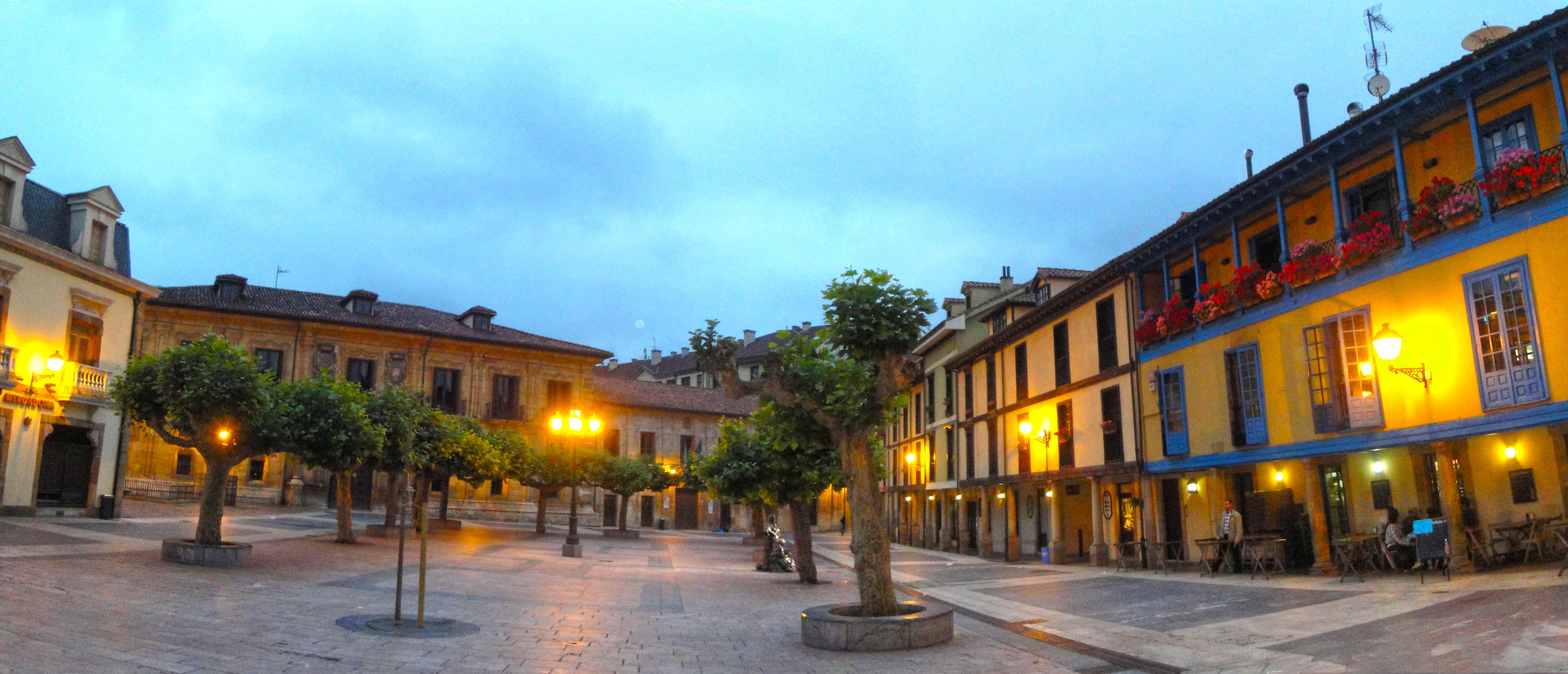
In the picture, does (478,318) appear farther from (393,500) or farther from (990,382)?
(990,382)

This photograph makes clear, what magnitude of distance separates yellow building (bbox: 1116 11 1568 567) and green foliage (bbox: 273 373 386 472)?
1832cm

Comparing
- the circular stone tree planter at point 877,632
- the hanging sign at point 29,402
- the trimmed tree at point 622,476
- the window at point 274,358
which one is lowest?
the circular stone tree planter at point 877,632

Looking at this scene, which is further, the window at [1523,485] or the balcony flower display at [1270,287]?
the balcony flower display at [1270,287]

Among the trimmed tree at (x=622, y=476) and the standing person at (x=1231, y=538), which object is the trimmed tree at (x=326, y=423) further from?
the trimmed tree at (x=622, y=476)

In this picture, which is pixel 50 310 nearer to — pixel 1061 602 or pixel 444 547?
pixel 444 547

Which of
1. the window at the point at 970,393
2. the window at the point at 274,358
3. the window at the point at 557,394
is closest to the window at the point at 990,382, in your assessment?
the window at the point at 970,393

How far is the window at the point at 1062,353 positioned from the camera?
87.9 ft

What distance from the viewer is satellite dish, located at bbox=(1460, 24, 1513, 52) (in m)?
15.3

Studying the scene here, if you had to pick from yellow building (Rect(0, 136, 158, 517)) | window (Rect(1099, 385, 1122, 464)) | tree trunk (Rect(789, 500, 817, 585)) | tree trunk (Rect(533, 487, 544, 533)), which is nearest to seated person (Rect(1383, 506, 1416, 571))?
window (Rect(1099, 385, 1122, 464))

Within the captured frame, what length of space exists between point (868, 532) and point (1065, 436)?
55.7ft

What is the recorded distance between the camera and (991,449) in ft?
108

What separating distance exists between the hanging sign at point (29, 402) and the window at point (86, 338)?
1.32 meters

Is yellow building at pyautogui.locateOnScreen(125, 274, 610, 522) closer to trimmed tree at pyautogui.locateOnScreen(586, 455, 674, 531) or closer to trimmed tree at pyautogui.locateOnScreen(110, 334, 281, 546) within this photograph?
trimmed tree at pyautogui.locateOnScreen(586, 455, 674, 531)

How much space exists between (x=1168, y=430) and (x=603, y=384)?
1568 inches
